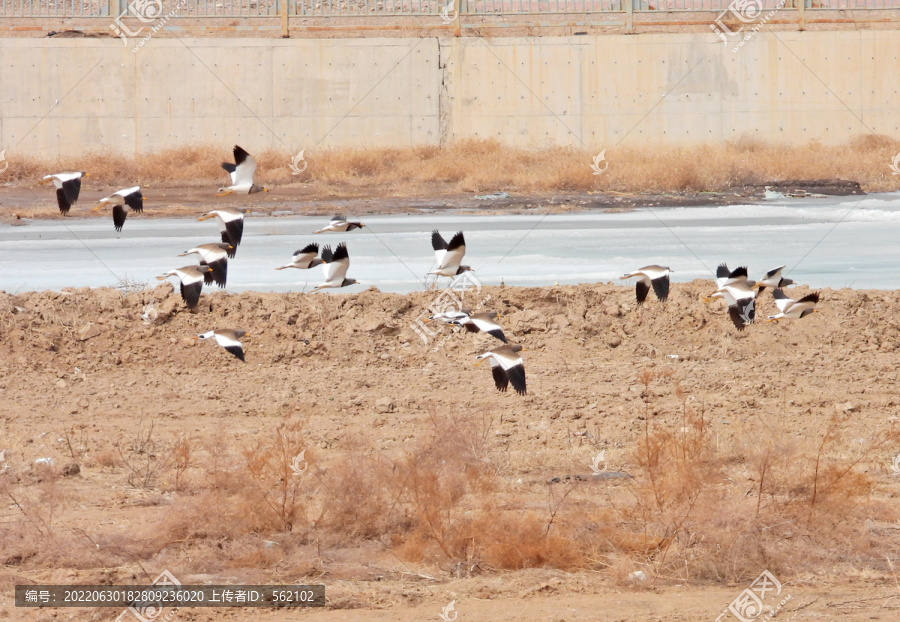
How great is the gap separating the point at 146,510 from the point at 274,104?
57.5 feet

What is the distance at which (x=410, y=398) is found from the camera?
10.2 meters

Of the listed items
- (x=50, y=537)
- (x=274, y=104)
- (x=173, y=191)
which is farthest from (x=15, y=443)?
(x=274, y=104)

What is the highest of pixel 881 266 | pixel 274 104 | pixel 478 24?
pixel 478 24

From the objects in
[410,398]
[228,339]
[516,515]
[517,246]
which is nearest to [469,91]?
[517,246]

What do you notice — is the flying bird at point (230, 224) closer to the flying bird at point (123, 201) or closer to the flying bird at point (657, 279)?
the flying bird at point (123, 201)

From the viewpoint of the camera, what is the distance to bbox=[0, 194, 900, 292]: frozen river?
41.3ft

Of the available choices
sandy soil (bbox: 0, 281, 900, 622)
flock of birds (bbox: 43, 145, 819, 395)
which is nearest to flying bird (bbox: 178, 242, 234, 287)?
flock of birds (bbox: 43, 145, 819, 395)

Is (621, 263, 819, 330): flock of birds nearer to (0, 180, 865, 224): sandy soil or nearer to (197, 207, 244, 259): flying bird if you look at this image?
(197, 207, 244, 259): flying bird

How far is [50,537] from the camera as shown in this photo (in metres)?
6.70

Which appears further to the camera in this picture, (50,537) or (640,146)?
(640,146)

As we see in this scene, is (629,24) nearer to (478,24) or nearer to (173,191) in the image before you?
(478,24)
